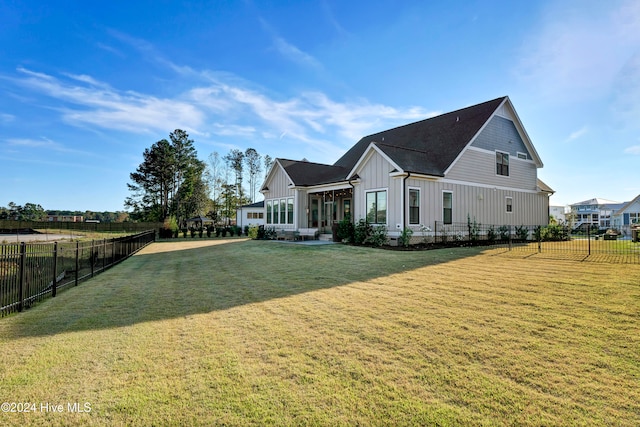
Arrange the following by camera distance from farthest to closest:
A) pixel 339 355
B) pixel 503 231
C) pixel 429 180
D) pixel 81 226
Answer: pixel 81 226 < pixel 503 231 < pixel 429 180 < pixel 339 355

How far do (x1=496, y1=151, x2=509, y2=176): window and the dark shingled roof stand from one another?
251cm

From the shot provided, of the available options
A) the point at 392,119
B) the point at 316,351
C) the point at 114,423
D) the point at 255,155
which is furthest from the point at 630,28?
the point at 255,155

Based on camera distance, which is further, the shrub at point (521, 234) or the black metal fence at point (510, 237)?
the shrub at point (521, 234)

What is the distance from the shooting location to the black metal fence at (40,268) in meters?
5.58

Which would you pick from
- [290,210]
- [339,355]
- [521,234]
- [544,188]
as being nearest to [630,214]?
[544,188]

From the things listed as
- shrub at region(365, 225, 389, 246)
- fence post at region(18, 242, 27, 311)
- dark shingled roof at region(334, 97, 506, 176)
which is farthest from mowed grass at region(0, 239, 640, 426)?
dark shingled roof at region(334, 97, 506, 176)

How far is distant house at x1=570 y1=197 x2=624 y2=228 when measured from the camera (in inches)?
2507

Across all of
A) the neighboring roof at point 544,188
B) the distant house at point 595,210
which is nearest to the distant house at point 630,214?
the distant house at point 595,210

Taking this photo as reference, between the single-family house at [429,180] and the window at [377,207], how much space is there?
0.05m

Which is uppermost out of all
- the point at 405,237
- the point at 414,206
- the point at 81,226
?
the point at 414,206

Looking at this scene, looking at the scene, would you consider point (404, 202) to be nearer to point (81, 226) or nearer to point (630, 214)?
point (81, 226)

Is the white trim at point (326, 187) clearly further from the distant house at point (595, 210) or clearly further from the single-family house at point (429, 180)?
the distant house at point (595, 210)

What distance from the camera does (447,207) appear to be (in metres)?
15.8

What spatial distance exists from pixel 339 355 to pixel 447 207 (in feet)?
45.4
